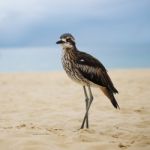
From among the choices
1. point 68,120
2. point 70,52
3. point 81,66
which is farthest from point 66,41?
point 68,120

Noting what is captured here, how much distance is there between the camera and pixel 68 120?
10.3m

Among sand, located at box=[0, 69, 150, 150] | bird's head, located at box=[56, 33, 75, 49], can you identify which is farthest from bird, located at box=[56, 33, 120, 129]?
sand, located at box=[0, 69, 150, 150]

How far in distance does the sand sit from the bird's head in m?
1.48

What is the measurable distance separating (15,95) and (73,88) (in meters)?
3.45

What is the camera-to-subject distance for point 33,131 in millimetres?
7773

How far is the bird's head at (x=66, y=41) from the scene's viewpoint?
8586 mm

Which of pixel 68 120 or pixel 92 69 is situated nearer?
pixel 92 69

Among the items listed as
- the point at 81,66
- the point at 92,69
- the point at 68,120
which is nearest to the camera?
the point at 81,66

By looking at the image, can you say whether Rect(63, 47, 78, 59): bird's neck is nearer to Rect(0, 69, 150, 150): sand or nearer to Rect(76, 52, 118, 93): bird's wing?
Rect(76, 52, 118, 93): bird's wing

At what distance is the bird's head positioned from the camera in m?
8.59

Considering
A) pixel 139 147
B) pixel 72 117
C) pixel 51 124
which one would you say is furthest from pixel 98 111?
pixel 139 147

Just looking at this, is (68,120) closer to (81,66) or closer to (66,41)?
(81,66)

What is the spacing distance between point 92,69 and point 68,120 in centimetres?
196

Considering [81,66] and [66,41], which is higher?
[66,41]
